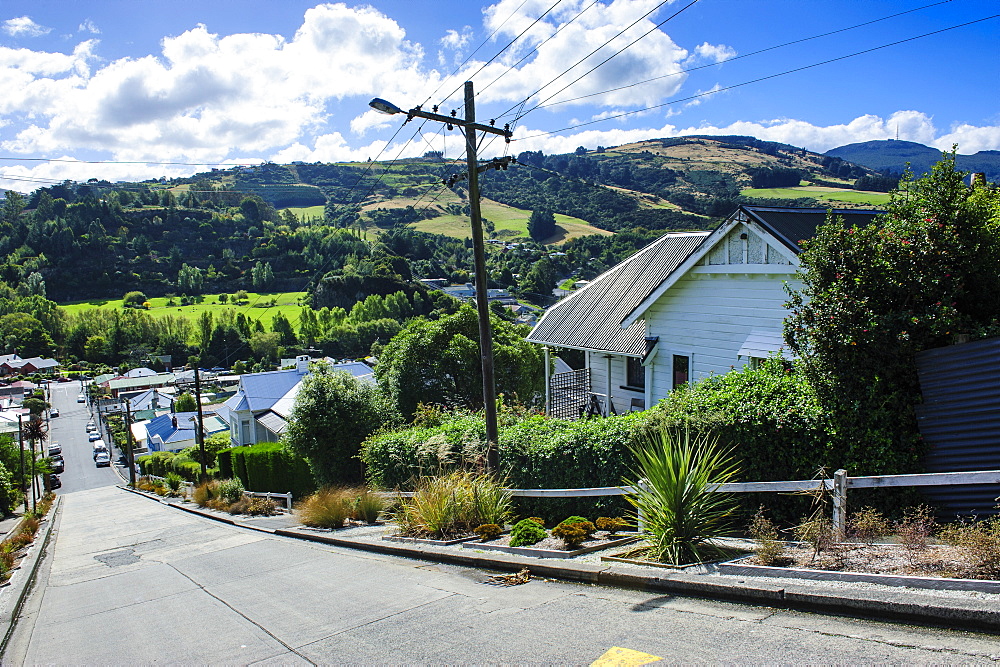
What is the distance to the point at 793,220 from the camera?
12.6m

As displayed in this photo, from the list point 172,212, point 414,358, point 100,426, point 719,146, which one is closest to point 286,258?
point 172,212

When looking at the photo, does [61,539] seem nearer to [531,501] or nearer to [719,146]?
[531,501]

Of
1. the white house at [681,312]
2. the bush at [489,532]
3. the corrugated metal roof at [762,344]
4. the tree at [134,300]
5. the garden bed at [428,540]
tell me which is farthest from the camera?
the tree at [134,300]

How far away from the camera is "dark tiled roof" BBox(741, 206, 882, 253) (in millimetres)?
11748

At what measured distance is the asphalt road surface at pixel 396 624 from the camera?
405 centimetres

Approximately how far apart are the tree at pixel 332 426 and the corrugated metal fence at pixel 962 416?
17.7 m

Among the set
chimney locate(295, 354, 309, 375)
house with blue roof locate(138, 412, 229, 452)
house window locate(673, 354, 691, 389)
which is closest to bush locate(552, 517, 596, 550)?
house window locate(673, 354, 691, 389)

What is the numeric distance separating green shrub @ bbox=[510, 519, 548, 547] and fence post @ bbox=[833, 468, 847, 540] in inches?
146

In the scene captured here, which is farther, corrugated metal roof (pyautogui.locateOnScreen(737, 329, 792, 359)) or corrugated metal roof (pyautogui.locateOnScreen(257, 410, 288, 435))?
corrugated metal roof (pyautogui.locateOnScreen(257, 410, 288, 435))

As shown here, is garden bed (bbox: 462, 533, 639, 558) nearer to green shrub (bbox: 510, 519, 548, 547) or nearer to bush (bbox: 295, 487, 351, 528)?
green shrub (bbox: 510, 519, 548, 547)

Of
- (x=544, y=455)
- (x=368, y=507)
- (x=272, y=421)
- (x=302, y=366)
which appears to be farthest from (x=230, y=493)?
(x=302, y=366)

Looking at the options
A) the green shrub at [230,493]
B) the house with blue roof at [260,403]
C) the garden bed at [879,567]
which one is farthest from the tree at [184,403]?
the garden bed at [879,567]

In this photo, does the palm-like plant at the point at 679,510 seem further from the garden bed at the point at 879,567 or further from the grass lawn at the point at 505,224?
the grass lawn at the point at 505,224

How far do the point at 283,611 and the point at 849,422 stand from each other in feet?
21.0
